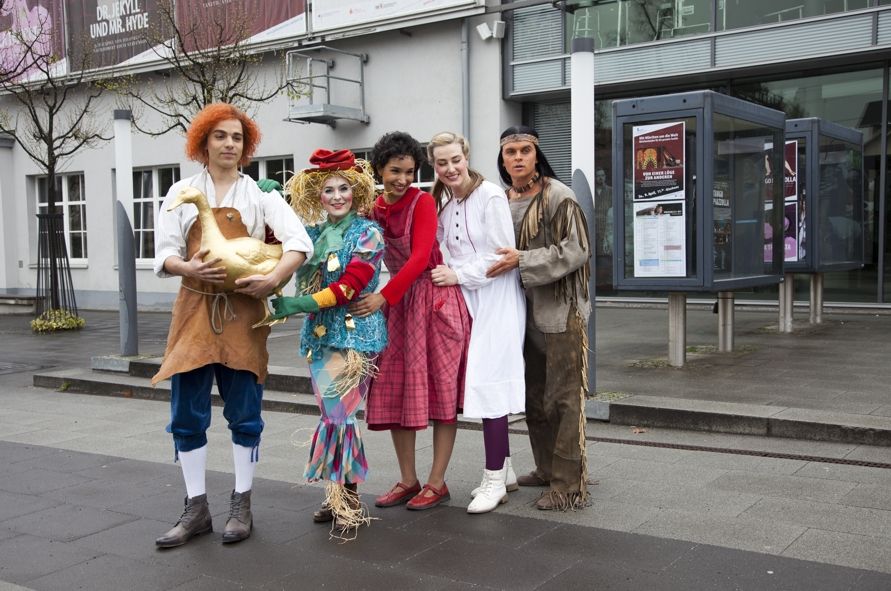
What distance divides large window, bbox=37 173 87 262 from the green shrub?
21.9 feet

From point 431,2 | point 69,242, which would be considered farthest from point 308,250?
point 69,242

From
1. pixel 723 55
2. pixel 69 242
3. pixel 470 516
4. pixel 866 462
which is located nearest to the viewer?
pixel 470 516

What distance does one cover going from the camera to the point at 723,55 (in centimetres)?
1398

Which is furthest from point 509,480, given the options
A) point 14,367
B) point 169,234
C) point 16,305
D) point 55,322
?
point 16,305

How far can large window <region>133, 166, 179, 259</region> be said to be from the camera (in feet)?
66.1

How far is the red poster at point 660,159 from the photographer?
846 cm

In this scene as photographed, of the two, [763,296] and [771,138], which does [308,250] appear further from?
[763,296]

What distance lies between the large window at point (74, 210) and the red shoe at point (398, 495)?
18736mm

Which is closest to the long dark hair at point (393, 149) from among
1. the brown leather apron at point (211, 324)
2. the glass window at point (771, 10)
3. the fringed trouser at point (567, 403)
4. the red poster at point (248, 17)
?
the brown leather apron at point (211, 324)

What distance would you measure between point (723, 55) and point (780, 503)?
11.0 m

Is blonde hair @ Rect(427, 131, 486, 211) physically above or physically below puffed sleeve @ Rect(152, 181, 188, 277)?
above

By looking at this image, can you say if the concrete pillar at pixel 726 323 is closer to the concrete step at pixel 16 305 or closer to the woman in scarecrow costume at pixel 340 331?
the woman in scarecrow costume at pixel 340 331

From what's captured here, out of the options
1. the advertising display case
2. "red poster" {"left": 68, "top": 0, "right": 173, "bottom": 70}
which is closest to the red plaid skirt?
the advertising display case

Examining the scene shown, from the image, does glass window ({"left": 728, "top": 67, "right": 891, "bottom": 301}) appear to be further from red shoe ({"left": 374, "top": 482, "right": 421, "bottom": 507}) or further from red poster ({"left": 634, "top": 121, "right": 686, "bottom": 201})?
red shoe ({"left": 374, "top": 482, "right": 421, "bottom": 507})
